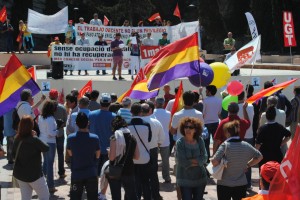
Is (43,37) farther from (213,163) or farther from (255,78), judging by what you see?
(213,163)

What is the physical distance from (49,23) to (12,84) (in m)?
16.3

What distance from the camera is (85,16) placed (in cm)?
4538

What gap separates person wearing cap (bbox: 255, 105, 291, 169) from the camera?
32.3 feet

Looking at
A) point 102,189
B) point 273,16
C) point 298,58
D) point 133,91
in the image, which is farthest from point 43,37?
point 102,189

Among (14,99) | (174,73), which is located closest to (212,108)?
(174,73)

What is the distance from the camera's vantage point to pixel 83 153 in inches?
348

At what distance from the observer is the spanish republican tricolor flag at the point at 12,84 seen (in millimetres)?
11336

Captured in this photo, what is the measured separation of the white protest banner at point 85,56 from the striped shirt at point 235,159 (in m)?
17.1

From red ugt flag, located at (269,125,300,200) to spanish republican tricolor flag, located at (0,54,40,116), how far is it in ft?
20.2

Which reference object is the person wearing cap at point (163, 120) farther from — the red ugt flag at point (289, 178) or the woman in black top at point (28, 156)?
the red ugt flag at point (289, 178)

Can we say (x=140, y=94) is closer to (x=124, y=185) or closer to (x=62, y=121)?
(x=62, y=121)

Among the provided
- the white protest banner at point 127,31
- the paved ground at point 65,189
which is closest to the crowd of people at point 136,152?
the paved ground at point 65,189

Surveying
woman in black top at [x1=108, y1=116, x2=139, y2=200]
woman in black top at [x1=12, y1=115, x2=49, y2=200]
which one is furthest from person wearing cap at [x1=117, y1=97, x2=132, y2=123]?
woman in black top at [x1=12, y1=115, x2=49, y2=200]

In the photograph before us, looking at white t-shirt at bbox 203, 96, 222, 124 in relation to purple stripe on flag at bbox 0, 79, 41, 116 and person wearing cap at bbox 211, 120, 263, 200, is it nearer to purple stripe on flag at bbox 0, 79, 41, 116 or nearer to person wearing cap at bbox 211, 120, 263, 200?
purple stripe on flag at bbox 0, 79, 41, 116
